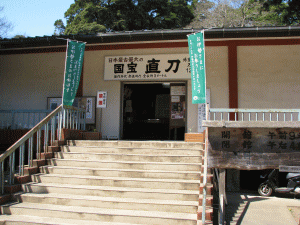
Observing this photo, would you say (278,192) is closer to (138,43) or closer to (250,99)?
(250,99)

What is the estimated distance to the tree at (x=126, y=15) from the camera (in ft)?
78.8

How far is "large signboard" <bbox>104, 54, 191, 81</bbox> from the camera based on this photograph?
9633 millimetres

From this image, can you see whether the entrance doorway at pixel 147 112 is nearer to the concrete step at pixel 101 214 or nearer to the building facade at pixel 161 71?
the building facade at pixel 161 71

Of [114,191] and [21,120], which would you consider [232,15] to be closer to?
[21,120]

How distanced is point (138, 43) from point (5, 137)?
18.3ft

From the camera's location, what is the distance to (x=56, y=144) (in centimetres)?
745

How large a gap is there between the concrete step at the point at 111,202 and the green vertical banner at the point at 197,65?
105 inches

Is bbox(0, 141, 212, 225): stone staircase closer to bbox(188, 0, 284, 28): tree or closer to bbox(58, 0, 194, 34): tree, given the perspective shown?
bbox(58, 0, 194, 34): tree

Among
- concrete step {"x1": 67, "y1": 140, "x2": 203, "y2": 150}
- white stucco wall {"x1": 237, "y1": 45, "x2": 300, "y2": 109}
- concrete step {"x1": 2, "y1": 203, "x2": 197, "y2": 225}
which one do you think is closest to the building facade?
white stucco wall {"x1": 237, "y1": 45, "x2": 300, "y2": 109}

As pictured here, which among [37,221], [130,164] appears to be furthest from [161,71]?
[37,221]

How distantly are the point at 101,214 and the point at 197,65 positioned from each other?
4.24 m

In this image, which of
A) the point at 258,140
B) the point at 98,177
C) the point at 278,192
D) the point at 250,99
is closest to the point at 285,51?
the point at 250,99

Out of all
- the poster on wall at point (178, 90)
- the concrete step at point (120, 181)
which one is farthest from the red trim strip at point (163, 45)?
the concrete step at point (120, 181)

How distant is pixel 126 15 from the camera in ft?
78.8
